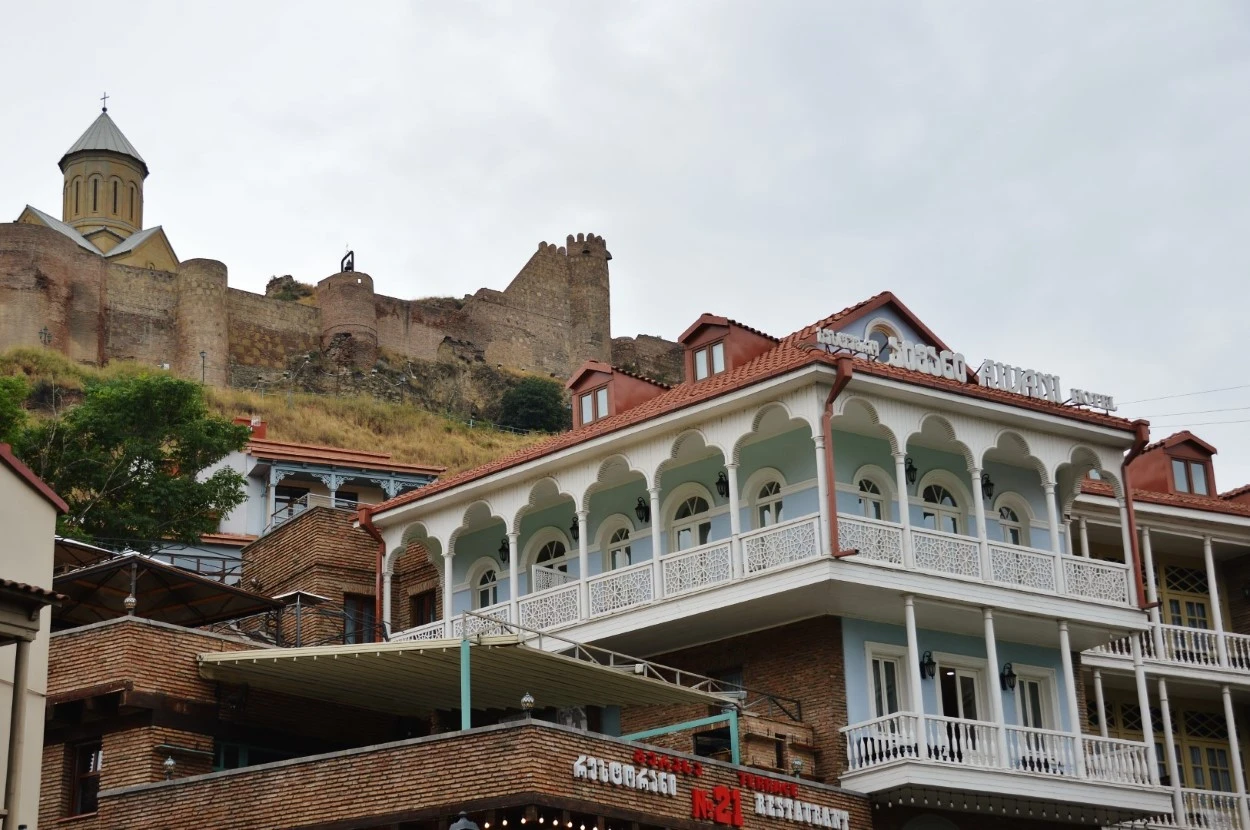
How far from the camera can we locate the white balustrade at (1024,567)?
29234 millimetres

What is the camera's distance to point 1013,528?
31812 millimetres

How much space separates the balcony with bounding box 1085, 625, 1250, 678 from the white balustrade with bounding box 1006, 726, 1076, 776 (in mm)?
4598

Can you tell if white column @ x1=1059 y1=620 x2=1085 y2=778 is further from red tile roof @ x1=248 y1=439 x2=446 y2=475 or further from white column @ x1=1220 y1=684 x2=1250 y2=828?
red tile roof @ x1=248 y1=439 x2=446 y2=475

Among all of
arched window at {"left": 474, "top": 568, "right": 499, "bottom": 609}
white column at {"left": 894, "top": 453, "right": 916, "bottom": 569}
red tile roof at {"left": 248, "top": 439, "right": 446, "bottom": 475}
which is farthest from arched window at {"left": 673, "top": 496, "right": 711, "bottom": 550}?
red tile roof at {"left": 248, "top": 439, "right": 446, "bottom": 475}

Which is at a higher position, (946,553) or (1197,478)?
(1197,478)

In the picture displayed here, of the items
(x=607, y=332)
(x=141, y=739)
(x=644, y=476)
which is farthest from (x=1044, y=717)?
(x=607, y=332)

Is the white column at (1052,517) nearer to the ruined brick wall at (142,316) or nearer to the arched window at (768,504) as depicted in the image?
the arched window at (768,504)

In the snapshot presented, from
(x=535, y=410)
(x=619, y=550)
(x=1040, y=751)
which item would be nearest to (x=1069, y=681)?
(x=1040, y=751)

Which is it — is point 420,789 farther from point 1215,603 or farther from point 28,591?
point 1215,603

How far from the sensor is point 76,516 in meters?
47.4

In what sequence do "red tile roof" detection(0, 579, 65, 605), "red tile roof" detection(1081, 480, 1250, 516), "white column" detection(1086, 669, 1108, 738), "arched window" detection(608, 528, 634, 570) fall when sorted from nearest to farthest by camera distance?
"red tile roof" detection(0, 579, 65, 605) → "arched window" detection(608, 528, 634, 570) → "white column" detection(1086, 669, 1108, 738) → "red tile roof" detection(1081, 480, 1250, 516)

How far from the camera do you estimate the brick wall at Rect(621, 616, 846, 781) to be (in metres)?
28.0

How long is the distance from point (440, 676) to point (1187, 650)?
15.1m

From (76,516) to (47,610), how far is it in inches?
969
